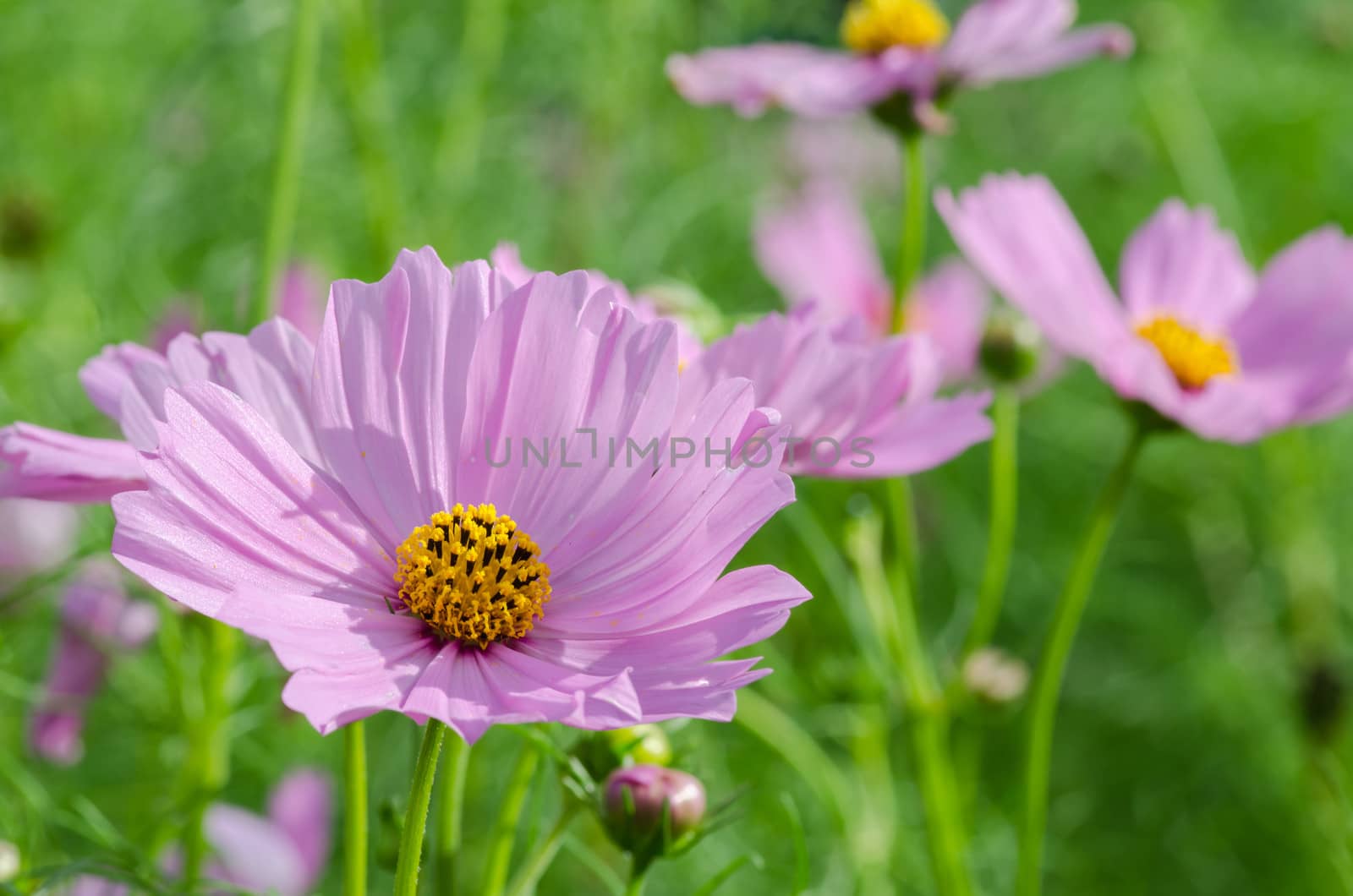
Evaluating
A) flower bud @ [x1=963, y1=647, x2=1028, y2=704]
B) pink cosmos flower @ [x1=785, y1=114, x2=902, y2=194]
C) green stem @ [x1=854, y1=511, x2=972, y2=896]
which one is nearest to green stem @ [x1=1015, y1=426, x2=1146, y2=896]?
green stem @ [x1=854, y1=511, x2=972, y2=896]

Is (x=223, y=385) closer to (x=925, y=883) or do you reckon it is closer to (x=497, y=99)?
(x=925, y=883)

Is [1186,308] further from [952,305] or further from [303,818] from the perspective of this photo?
[303,818]

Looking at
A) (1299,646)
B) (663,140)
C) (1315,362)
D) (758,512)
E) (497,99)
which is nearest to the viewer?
(758,512)

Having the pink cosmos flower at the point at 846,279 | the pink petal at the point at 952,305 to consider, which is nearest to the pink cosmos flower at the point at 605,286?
the pink cosmos flower at the point at 846,279

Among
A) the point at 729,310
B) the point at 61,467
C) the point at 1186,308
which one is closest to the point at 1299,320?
the point at 1186,308

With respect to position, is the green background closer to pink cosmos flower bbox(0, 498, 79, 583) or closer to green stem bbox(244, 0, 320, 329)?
pink cosmos flower bbox(0, 498, 79, 583)

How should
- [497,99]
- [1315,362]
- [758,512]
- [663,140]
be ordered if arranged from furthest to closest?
[663,140], [497,99], [1315,362], [758,512]

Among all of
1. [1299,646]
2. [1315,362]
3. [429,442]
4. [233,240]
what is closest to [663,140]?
[233,240]
